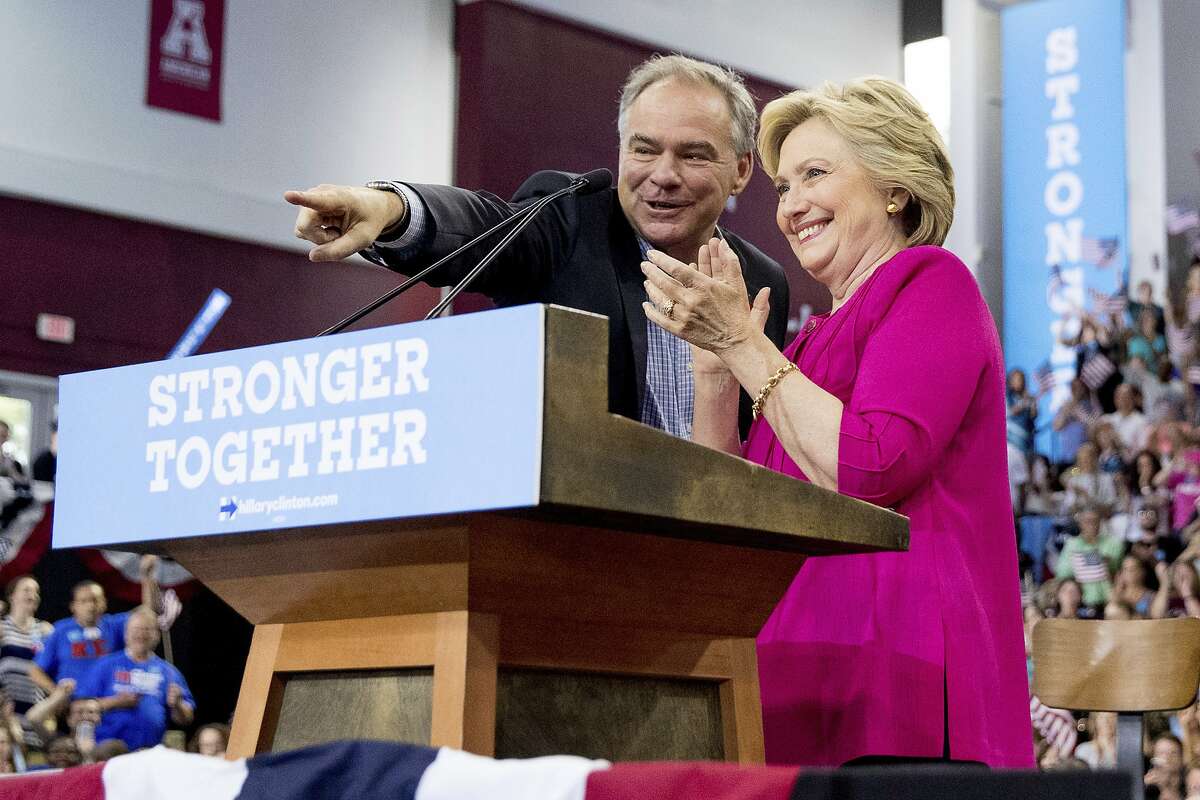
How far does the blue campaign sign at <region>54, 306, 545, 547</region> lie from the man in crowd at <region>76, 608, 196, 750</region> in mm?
6022

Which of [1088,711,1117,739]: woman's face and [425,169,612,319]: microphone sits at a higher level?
[425,169,612,319]: microphone

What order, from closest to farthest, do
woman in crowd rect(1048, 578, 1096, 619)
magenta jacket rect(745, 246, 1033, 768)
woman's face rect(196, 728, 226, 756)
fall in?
magenta jacket rect(745, 246, 1033, 768) < woman's face rect(196, 728, 226, 756) < woman in crowd rect(1048, 578, 1096, 619)

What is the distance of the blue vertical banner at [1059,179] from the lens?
36.5ft

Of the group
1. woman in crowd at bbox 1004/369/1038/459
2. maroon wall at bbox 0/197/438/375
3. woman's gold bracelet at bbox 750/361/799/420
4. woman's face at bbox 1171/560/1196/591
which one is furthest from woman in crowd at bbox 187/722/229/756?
woman's gold bracelet at bbox 750/361/799/420

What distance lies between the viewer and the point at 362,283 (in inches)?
407

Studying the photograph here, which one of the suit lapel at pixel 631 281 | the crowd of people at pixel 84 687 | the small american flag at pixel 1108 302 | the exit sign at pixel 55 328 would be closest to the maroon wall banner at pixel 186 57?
the exit sign at pixel 55 328

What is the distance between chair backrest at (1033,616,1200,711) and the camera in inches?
96.2

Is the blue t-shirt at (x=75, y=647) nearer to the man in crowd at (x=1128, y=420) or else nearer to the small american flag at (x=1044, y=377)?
the man in crowd at (x=1128, y=420)

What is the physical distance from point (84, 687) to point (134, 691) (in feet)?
0.80

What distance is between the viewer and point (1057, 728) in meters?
6.84

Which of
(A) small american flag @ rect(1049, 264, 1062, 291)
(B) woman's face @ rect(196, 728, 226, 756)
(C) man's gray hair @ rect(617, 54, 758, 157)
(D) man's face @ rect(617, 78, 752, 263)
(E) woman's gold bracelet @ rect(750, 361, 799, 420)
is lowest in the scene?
(B) woman's face @ rect(196, 728, 226, 756)

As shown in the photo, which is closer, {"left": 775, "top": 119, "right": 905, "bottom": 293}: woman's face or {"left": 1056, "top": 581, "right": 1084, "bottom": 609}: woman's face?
{"left": 775, "top": 119, "right": 905, "bottom": 293}: woman's face

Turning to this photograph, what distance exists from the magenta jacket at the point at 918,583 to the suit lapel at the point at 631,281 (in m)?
0.48

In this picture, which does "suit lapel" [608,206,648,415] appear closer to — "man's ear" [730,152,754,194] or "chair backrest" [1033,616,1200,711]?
"man's ear" [730,152,754,194]
